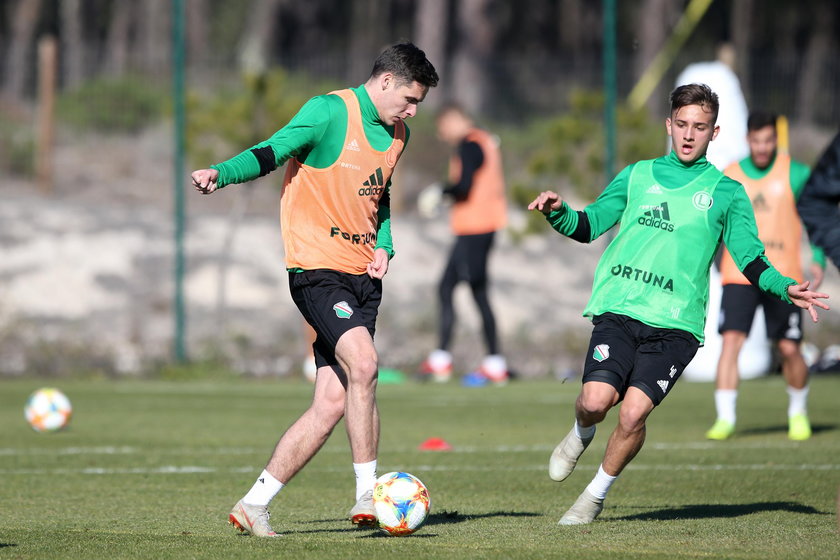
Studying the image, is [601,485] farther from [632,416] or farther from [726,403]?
[726,403]

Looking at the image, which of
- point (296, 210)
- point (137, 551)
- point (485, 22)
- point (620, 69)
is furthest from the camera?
point (485, 22)

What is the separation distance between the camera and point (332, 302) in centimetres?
615

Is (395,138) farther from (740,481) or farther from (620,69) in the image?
(620,69)

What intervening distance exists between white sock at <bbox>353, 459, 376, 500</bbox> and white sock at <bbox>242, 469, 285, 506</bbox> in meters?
0.35

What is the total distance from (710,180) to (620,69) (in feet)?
42.5

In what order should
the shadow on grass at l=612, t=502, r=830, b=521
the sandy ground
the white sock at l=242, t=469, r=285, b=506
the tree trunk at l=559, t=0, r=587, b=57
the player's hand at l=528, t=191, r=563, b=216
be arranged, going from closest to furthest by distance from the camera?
the white sock at l=242, t=469, r=285, b=506 → the player's hand at l=528, t=191, r=563, b=216 → the shadow on grass at l=612, t=502, r=830, b=521 → the sandy ground → the tree trunk at l=559, t=0, r=587, b=57

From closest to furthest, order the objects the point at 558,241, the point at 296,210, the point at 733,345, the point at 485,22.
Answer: the point at 296,210 < the point at 733,345 < the point at 558,241 < the point at 485,22

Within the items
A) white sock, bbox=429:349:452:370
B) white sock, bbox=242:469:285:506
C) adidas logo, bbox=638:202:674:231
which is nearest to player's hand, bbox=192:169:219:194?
white sock, bbox=242:469:285:506

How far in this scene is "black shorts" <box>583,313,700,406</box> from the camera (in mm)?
6254

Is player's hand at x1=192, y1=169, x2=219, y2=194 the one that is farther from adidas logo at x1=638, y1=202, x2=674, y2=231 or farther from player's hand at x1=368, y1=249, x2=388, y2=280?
adidas logo at x1=638, y1=202, x2=674, y2=231

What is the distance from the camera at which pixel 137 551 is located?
5.50 meters

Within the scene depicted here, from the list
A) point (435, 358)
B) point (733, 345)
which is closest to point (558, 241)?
point (435, 358)

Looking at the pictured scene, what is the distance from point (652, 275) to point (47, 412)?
19.6ft

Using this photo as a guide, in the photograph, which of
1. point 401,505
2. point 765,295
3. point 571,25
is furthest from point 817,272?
point 571,25
